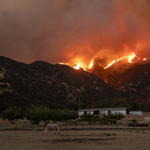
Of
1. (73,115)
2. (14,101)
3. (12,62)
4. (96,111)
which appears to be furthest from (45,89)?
(73,115)

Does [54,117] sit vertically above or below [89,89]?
below

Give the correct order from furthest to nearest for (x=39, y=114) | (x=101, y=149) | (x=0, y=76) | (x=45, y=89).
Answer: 1. (x=45, y=89)
2. (x=0, y=76)
3. (x=39, y=114)
4. (x=101, y=149)

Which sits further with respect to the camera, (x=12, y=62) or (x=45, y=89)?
(x=12, y=62)

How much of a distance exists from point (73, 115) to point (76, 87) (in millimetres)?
123713

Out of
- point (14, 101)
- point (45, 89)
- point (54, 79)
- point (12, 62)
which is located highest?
point (12, 62)

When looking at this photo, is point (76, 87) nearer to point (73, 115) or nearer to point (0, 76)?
point (0, 76)

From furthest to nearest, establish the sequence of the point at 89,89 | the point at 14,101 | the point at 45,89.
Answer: the point at 89,89 < the point at 45,89 < the point at 14,101

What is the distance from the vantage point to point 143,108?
13200 cm

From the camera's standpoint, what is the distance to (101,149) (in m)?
16.9

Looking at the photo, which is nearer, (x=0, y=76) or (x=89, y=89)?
(x=0, y=76)

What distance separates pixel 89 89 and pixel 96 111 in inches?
3990

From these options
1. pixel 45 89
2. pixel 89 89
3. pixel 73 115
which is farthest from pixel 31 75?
pixel 73 115

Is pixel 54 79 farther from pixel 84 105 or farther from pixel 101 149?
pixel 101 149

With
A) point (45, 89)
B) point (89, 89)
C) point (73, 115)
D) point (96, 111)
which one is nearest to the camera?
point (73, 115)
